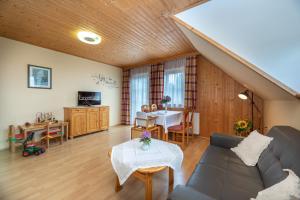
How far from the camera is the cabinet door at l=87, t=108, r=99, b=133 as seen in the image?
4.26 m

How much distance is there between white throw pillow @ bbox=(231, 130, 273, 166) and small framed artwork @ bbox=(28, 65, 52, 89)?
15.0ft

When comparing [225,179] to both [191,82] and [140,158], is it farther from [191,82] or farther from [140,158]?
[191,82]

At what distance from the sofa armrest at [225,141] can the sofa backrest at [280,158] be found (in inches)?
22.3

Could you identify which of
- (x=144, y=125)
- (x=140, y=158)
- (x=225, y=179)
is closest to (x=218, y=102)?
(x=144, y=125)

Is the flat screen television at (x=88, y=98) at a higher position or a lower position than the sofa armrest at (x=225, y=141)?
higher

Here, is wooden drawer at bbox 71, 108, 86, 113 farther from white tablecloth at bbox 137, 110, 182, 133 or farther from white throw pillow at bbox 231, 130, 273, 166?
white throw pillow at bbox 231, 130, 273, 166

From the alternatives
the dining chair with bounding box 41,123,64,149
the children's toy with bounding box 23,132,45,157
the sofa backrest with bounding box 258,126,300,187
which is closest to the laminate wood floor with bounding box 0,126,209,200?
the children's toy with bounding box 23,132,45,157

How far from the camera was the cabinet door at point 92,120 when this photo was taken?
4262 millimetres

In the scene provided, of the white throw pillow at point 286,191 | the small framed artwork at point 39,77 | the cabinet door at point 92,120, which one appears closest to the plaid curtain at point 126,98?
the cabinet door at point 92,120

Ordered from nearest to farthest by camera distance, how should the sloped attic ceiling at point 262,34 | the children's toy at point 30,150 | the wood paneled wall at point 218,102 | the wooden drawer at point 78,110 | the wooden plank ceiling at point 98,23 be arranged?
the sloped attic ceiling at point 262,34 → the wooden plank ceiling at point 98,23 → the children's toy at point 30,150 → the wood paneled wall at point 218,102 → the wooden drawer at point 78,110

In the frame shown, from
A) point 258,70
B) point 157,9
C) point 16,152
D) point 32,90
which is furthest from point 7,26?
point 258,70

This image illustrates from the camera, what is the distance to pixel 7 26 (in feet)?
8.55

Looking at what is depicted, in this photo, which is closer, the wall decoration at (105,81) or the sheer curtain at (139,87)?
the wall decoration at (105,81)

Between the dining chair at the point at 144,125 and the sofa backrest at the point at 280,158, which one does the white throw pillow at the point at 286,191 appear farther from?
the dining chair at the point at 144,125
